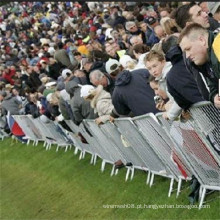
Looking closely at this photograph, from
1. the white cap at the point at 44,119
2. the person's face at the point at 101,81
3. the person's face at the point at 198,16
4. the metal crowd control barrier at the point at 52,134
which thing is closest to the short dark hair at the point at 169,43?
the person's face at the point at 198,16

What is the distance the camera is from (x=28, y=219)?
13.2 metres

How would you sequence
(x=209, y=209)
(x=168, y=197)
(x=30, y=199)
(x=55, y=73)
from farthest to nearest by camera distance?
(x=55, y=73) → (x=30, y=199) → (x=168, y=197) → (x=209, y=209)

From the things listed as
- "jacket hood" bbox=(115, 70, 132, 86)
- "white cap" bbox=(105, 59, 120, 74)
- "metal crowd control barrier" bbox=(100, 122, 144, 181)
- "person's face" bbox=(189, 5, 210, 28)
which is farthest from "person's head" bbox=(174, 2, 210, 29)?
"metal crowd control barrier" bbox=(100, 122, 144, 181)

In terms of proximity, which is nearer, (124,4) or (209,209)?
(209,209)

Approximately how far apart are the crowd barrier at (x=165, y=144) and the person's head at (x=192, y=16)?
4.11ft

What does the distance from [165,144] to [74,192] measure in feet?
15.9

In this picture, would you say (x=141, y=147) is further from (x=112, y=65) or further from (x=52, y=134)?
(x=52, y=134)

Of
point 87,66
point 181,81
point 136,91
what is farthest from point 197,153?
point 87,66

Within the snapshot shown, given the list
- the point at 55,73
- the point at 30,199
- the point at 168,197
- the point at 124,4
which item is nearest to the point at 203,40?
the point at 168,197

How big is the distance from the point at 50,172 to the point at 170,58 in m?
10.9

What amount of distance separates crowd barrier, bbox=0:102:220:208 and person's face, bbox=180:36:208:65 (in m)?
1.08

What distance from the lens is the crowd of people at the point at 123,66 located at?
6543 millimetres

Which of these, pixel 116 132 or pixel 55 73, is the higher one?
pixel 116 132

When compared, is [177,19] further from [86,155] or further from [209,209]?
[86,155]
